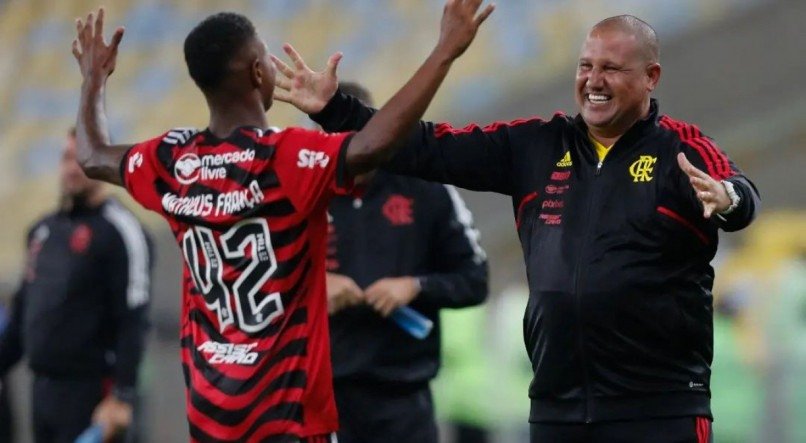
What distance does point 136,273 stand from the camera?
7.62 meters

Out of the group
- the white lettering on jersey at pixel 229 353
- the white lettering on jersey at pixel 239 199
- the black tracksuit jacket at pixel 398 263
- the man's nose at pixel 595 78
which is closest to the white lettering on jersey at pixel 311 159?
the white lettering on jersey at pixel 239 199

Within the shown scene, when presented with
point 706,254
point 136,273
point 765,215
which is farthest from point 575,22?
point 706,254

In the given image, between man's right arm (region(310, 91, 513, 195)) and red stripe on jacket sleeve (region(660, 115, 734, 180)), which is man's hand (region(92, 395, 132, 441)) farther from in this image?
red stripe on jacket sleeve (region(660, 115, 734, 180))

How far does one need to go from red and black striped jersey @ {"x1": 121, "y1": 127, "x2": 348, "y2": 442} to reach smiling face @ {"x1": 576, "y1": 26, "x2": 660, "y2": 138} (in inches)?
33.3

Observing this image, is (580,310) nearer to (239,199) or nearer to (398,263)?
(239,199)

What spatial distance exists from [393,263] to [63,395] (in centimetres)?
210

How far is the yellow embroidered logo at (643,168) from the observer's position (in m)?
4.84

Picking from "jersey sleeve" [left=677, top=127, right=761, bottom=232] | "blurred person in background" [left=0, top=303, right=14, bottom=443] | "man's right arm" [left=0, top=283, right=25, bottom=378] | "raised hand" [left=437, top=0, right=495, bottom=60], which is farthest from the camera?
"blurred person in background" [left=0, top=303, right=14, bottom=443]

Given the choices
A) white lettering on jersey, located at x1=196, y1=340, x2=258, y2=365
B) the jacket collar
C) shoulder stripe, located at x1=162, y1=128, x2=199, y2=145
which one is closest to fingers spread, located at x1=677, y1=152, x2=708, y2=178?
the jacket collar

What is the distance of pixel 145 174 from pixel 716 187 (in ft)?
5.50

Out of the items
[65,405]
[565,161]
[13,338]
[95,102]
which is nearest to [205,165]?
[95,102]

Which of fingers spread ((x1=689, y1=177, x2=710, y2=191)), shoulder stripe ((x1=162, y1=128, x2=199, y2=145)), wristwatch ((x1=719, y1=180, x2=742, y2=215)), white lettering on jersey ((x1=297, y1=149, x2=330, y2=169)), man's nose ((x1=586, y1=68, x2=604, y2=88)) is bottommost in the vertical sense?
wristwatch ((x1=719, y1=180, x2=742, y2=215))

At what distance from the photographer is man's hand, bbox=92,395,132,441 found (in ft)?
24.5

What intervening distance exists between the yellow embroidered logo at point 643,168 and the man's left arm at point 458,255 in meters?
1.62
